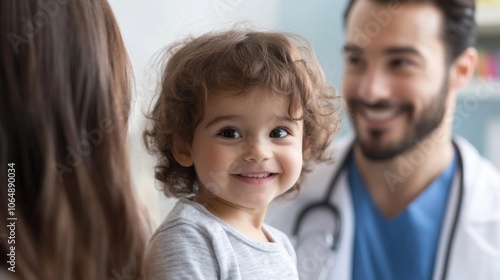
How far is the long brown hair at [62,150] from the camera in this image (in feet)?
2.11

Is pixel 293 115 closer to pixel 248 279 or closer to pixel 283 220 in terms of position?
pixel 248 279

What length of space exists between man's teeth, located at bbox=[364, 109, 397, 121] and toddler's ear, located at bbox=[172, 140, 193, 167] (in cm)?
77

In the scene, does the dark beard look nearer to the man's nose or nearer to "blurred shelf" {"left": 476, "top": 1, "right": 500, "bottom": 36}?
the man's nose

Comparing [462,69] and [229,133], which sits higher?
[229,133]

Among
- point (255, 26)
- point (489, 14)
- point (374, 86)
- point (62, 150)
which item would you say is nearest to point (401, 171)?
point (374, 86)

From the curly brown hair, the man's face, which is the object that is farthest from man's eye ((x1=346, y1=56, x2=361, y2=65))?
the curly brown hair

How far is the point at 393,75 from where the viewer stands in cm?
152

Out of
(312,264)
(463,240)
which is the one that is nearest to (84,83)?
(312,264)

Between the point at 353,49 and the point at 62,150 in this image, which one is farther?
the point at 353,49

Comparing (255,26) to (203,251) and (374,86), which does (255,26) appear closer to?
(203,251)

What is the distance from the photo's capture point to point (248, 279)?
2.62 feet

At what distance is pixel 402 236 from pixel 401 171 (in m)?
0.15

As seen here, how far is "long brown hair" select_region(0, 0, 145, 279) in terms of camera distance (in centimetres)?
64

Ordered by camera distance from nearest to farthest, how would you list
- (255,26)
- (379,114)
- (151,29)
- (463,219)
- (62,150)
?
(62,150) < (255,26) < (151,29) < (463,219) < (379,114)
